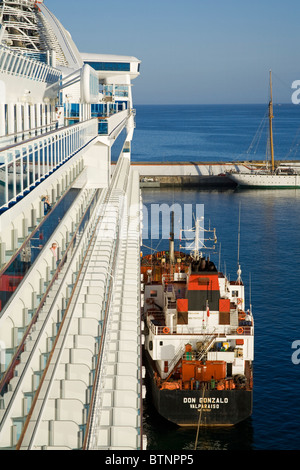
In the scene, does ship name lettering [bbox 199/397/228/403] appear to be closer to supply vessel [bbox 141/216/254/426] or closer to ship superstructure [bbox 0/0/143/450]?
supply vessel [bbox 141/216/254/426]

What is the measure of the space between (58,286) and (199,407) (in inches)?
369

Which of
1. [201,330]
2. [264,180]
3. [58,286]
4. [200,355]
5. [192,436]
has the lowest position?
[192,436]

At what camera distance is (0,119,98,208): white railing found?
733 centimetres

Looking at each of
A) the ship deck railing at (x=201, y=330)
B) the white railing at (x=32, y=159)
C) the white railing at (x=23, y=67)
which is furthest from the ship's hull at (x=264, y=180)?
the white railing at (x=32, y=159)

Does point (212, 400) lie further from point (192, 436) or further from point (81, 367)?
point (81, 367)

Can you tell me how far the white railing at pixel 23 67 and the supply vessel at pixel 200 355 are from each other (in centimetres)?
706

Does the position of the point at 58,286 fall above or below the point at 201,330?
above

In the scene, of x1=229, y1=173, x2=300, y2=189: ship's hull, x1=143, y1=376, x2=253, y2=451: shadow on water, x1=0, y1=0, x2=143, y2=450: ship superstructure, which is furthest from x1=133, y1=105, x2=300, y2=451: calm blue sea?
x1=0, y1=0, x2=143, y2=450: ship superstructure

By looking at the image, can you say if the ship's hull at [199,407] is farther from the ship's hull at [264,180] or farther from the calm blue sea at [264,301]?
the ship's hull at [264,180]

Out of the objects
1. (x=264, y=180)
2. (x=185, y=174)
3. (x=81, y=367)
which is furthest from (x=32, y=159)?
(x=185, y=174)

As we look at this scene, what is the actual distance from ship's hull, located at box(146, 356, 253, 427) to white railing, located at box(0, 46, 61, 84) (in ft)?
28.4

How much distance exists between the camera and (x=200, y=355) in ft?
65.6
